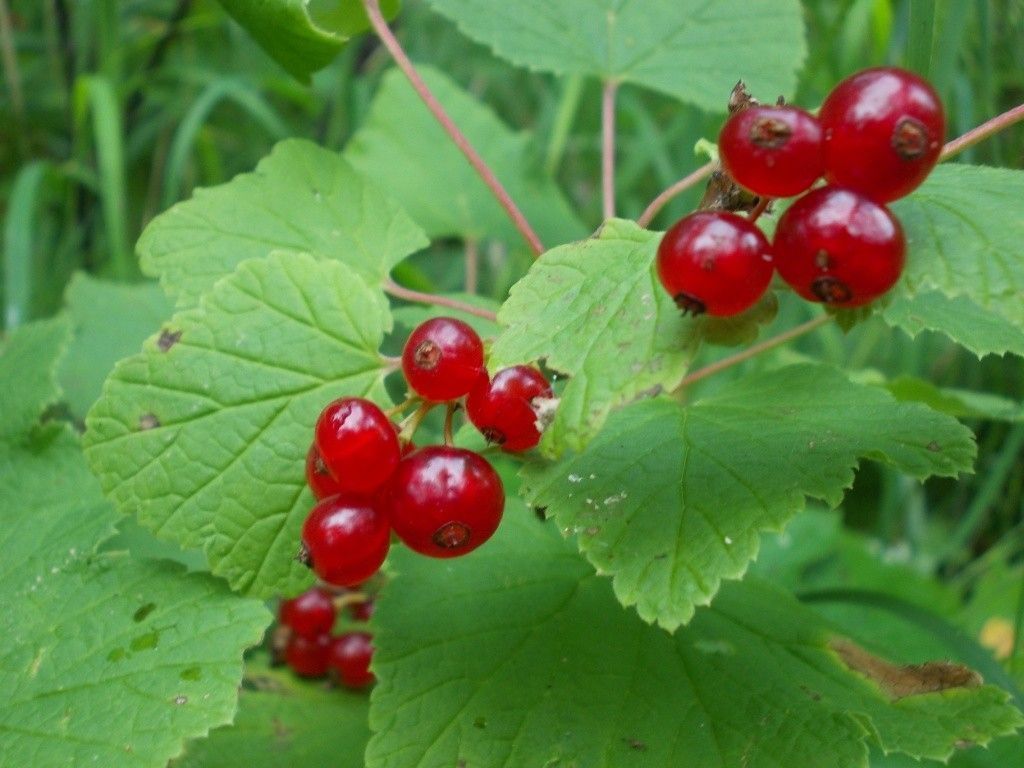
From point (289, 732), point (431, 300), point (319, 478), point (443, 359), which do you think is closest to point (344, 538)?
point (319, 478)

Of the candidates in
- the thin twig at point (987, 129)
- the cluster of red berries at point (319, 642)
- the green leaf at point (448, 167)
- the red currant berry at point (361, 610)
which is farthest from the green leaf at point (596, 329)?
the green leaf at point (448, 167)

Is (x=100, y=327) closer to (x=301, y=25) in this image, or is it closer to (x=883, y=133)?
(x=301, y=25)

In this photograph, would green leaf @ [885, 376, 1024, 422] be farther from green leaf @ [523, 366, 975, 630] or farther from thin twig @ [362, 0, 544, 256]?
thin twig @ [362, 0, 544, 256]

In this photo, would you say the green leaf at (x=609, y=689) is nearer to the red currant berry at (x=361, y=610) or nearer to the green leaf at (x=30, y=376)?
the red currant berry at (x=361, y=610)

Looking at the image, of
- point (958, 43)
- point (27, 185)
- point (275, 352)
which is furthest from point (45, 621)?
point (27, 185)

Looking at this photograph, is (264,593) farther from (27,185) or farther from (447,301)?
(27,185)
